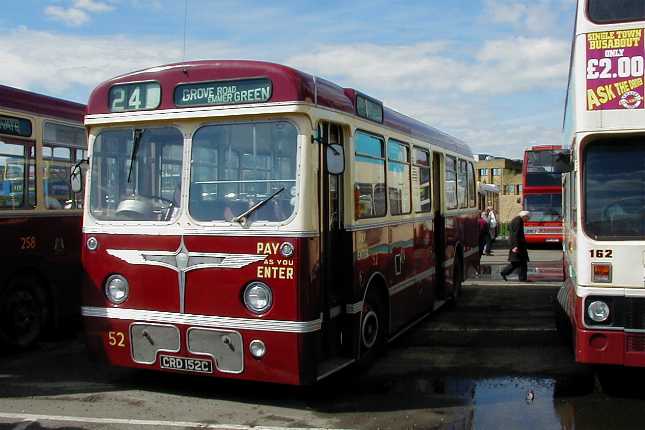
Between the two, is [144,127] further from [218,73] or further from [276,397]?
[276,397]

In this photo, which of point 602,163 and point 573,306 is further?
point 573,306

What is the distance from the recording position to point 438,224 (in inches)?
442

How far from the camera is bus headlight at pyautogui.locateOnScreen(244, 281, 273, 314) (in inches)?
242

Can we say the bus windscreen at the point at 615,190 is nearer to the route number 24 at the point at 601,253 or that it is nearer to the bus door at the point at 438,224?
the route number 24 at the point at 601,253

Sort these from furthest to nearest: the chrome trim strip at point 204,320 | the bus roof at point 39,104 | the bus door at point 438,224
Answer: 1. the bus door at point 438,224
2. the bus roof at point 39,104
3. the chrome trim strip at point 204,320

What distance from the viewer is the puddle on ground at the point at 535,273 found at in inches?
669

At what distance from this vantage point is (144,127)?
680 cm

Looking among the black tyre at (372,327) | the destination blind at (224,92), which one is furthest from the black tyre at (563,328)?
the destination blind at (224,92)

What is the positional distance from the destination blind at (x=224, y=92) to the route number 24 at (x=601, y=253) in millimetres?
3172

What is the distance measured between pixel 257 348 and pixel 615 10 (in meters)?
4.40

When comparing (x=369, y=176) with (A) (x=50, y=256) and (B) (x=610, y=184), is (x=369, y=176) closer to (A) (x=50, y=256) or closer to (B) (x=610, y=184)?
(B) (x=610, y=184)

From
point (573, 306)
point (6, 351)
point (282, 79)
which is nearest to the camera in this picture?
point (282, 79)

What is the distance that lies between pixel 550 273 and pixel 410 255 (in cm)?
1053

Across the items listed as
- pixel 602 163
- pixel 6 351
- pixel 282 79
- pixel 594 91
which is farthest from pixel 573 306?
pixel 6 351
